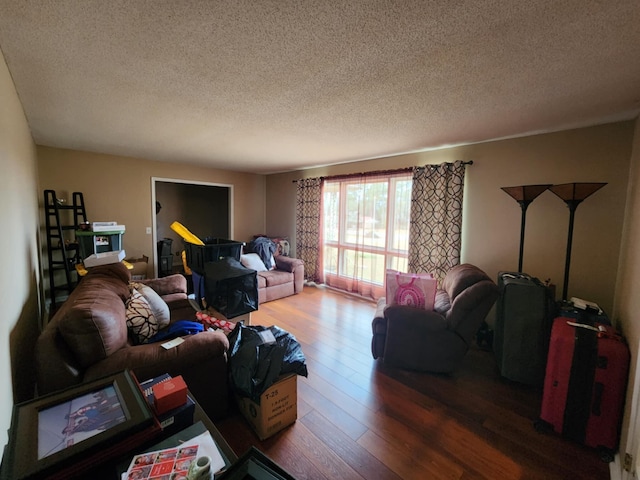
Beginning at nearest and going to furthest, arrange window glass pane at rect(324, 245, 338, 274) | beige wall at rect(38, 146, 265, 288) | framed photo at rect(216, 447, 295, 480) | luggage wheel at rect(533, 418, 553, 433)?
framed photo at rect(216, 447, 295, 480) → luggage wheel at rect(533, 418, 553, 433) → beige wall at rect(38, 146, 265, 288) → window glass pane at rect(324, 245, 338, 274)

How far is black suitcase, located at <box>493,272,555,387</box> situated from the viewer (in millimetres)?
2117

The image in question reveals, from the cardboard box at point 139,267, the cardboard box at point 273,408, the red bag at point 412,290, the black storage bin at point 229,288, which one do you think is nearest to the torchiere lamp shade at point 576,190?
the red bag at point 412,290

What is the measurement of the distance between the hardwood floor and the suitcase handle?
0.88ft

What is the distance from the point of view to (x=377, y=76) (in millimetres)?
1609

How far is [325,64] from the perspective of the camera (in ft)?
4.90

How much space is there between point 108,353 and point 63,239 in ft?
10.2

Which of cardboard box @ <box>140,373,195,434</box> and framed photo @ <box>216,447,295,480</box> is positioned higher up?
framed photo @ <box>216,447,295,480</box>

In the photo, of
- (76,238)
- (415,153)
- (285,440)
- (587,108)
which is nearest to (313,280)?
(415,153)

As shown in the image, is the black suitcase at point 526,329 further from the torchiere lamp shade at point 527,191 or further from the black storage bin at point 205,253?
the black storage bin at point 205,253

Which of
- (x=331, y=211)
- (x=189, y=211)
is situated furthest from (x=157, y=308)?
(x=189, y=211)

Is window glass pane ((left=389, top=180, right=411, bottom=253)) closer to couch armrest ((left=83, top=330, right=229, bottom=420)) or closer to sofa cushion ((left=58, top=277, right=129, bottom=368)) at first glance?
couch armrest ((left=83, top=330, right=229, bottom=420))

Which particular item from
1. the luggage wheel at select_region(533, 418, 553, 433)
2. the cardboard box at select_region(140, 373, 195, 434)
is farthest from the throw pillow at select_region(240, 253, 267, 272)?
the luggage wheel at select_region(533, 418, 553, 433)

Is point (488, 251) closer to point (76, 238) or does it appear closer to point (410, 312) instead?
point (410, 312)

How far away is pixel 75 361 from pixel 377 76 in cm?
235
